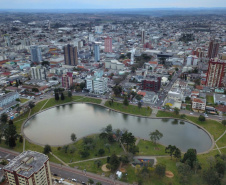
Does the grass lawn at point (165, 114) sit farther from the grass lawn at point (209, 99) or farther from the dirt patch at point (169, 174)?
the dirt patch at point (169, 174)

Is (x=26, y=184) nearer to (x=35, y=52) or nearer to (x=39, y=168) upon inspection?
(x=39, y=168)

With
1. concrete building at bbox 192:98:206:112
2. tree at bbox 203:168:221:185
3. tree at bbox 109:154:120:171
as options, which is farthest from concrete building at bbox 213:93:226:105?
tree at bbox 109:154:120:171

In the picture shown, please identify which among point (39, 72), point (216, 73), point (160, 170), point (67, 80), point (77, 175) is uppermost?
point (216, 73)

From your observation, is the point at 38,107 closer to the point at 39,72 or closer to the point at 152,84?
the point at 39,72

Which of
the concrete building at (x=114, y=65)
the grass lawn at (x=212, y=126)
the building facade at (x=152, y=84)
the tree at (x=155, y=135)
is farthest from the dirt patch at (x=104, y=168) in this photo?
the concrete building at (x=114, y=65)

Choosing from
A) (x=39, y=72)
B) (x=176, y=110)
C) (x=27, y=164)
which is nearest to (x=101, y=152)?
(x=27, y=164)

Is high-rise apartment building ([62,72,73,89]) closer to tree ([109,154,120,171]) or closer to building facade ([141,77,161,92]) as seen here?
building facade ([141,77,161,92])
